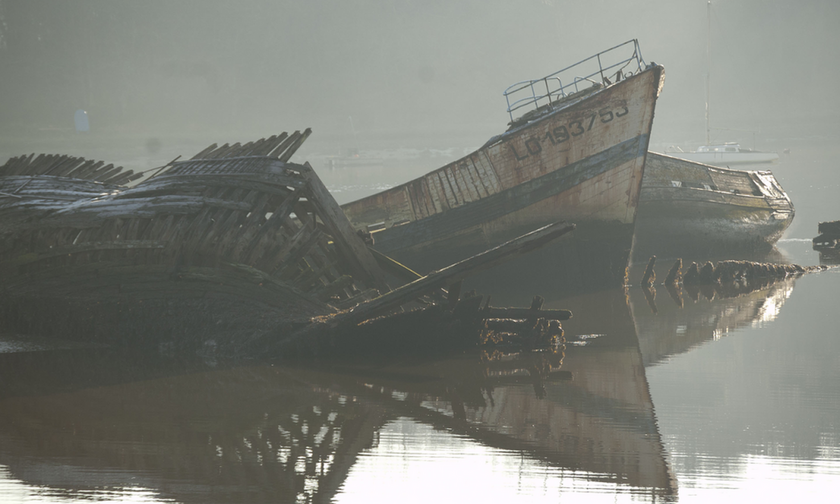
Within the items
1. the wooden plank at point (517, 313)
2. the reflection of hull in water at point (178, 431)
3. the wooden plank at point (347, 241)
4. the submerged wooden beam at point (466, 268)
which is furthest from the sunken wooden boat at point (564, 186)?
the reflection of hull in water at point (178, 431)

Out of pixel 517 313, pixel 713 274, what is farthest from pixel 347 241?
pixel 713 274

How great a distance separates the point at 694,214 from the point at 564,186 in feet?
19.9

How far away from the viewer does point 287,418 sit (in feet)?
18.6

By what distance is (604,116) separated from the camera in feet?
38.3

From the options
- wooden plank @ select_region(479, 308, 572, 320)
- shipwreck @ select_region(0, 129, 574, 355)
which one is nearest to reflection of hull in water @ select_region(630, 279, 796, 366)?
wooden plank @ select_region(479, 308, 572, 320)

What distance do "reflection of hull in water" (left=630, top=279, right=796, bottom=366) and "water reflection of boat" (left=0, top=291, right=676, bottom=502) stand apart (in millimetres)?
725

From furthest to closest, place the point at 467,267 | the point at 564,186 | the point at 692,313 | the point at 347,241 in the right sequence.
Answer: the point at 564,186, the point at 692,313, the point at 347,241, the point at 467,267

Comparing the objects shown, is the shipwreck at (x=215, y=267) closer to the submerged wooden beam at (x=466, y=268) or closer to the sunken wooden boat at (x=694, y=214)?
the submerged wooden beam at (x=466, y=268)

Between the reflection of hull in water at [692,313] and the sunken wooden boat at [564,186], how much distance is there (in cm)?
104

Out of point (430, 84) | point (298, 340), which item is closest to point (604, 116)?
point (298, 340)

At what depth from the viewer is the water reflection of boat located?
4496mm

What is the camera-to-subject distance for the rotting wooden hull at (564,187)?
38.2 feet

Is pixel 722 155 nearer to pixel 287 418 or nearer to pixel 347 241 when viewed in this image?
pixel 347 241

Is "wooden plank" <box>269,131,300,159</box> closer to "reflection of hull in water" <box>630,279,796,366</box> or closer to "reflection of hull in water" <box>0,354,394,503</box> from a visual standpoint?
"reflection of hull in water" <box>0,354,394,503</box>
